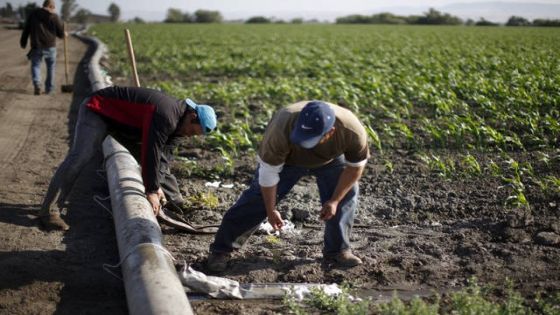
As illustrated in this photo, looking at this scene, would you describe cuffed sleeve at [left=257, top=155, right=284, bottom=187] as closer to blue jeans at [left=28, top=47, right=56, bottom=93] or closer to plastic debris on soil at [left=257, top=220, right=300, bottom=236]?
plastic debris on soil at [left=257, top=220, right=300, bottom=236]

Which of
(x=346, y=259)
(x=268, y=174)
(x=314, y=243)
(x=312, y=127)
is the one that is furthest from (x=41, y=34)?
(x=312, y=127)

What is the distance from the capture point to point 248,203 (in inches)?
168

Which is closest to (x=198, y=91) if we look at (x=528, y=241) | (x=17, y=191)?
(x=17, y=191)

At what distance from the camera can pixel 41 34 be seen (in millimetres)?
11172

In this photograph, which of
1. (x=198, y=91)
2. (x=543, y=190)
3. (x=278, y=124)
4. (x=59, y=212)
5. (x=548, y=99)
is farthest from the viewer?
(x=198, y=91)

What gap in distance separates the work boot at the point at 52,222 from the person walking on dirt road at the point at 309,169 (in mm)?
1451

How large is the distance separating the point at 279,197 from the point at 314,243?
0.69m

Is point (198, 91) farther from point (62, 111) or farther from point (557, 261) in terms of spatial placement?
point (557, 261)

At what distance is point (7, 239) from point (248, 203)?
2004 mm

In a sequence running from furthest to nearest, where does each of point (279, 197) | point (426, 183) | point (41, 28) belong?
1. point (41, 28)
2. point (426, 183)
3. point (279, 197)

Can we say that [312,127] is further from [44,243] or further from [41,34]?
[41,34]

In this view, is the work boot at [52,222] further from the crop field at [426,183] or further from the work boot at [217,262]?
the work boot at [217,262]

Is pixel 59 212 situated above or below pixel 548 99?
below

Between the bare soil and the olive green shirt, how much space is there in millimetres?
911
